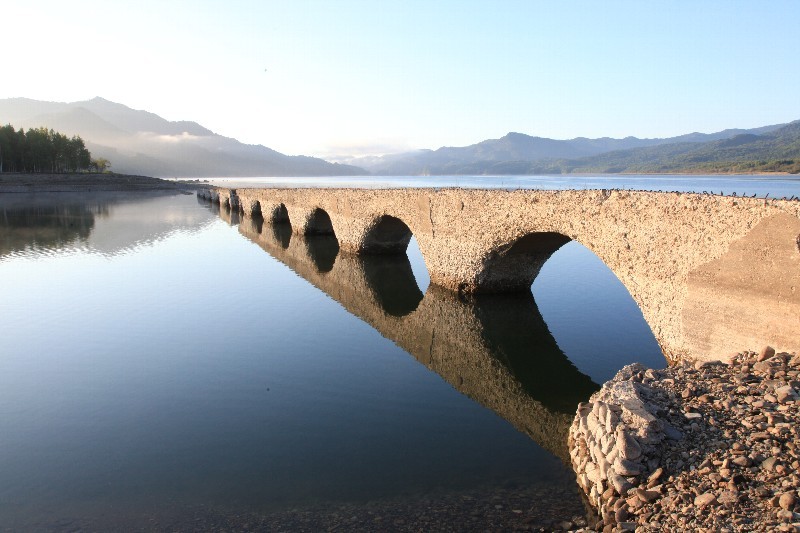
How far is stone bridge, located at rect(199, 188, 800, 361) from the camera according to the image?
8.38 meters

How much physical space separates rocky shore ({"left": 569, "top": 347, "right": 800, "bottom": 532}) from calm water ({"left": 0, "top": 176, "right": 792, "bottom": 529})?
46.5 inches

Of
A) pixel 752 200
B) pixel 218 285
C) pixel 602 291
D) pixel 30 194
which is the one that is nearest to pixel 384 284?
pixel 218 285

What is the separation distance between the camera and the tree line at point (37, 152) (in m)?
87.5

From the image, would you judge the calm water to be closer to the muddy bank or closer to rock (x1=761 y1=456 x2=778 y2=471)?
the muddy bank

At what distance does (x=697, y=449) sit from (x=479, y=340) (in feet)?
28.0

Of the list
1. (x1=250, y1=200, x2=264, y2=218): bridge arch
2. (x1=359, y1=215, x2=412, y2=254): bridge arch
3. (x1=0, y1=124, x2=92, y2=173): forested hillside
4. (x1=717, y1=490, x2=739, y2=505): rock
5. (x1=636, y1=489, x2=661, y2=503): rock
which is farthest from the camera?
(x1=0, y1=124, x2=92, y2=173): forested hillside

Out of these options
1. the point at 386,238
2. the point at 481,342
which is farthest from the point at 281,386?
the point at 386,238

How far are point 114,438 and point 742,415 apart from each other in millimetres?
10228

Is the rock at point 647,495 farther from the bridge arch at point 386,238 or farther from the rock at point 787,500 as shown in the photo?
the bridge arch at point 386,238

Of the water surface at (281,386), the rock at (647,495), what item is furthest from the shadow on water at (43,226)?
the rock at (647,495)

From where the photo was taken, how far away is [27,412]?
33.2ft

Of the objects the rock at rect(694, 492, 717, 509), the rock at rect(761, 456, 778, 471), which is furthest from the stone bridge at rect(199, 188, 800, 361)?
the rock at rect(694, 492, 717, 509)

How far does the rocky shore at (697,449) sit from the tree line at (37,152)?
355 ft

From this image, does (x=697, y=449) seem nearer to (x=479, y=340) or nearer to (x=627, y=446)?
(x=627, y=446)
